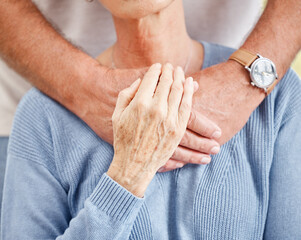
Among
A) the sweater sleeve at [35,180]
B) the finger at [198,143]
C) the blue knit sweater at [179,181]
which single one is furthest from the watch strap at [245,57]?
the sweater sleeve at [35,180]

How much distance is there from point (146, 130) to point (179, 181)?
11.9 inches

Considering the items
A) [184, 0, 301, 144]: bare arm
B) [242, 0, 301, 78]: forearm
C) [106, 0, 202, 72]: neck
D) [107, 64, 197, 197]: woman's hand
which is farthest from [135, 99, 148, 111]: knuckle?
[242, 0, 301, 78]: forearm

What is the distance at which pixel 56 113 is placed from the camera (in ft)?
4.13

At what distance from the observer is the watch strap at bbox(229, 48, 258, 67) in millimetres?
1183

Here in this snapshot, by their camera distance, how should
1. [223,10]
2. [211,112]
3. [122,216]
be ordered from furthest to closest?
[223,10]
[211,112]
[122,216]

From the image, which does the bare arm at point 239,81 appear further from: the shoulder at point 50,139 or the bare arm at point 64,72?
the shoulder at point 50,139

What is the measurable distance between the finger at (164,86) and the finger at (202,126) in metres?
0.14

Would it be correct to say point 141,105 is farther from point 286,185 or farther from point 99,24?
point 99,24

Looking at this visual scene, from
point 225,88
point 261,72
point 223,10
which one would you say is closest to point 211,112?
point 225,88

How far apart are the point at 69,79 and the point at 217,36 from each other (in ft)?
2.42

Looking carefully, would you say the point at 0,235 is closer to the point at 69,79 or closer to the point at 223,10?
the point at 69,79

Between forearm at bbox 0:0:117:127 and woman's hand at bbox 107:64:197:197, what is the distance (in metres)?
0.25

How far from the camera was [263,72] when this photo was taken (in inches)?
46.4

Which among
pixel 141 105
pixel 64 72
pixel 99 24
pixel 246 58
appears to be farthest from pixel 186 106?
pixel 99 24
